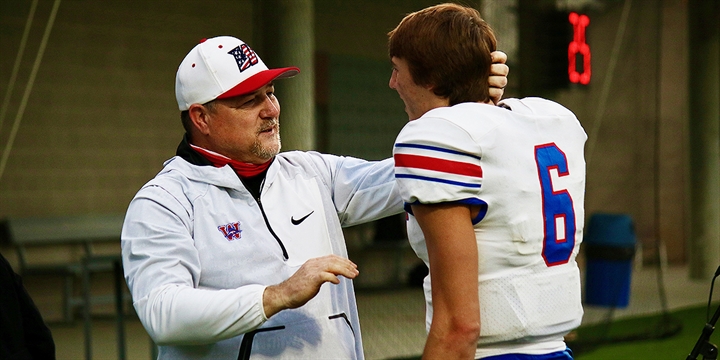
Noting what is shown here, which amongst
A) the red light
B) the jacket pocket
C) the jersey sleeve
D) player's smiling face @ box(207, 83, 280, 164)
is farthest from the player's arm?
the red light

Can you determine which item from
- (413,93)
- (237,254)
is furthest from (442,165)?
(237,254)

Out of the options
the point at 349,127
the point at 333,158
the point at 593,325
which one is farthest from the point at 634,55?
the point at 333,158

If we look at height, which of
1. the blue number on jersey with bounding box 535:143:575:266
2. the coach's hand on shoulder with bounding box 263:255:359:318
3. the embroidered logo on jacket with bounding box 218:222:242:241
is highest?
the blue number on jersey with bounding box 535:143:575:266

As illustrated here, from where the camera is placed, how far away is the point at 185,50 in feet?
29.4

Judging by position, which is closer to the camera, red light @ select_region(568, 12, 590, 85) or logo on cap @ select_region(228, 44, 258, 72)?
logo on cap @ select_region(228, 44, 258, 72)

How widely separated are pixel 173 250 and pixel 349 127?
8.46 meters

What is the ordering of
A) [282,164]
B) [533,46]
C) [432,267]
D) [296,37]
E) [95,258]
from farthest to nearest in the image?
[533,46]
[95,258]
[296,37]
[282,164]
[432,267]

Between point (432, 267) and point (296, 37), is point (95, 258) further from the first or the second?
point (432, 267)

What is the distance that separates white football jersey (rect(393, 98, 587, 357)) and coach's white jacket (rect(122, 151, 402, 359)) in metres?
0.43

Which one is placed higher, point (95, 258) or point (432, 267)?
point (432, 267)

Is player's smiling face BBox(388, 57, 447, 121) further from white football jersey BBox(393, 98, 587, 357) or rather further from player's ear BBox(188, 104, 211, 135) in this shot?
player's ear BBox(188, 104, 211, 135)

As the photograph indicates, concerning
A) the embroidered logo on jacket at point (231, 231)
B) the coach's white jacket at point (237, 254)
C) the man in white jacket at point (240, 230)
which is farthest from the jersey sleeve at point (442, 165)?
the embroidered logo on jacket at point (231, 231)

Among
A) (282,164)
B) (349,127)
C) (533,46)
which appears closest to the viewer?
(282,164)

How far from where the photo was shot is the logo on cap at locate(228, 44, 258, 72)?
2.36 metres
